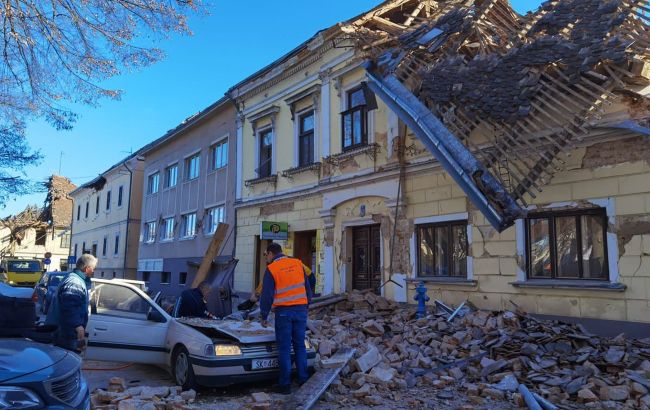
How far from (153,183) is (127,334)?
69.8 ft

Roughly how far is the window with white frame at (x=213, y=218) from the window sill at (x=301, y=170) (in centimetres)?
481

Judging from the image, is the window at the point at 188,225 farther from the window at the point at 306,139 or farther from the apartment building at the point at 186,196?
the window at the point at 306,139

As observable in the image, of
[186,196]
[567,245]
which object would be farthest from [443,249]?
[186,196]

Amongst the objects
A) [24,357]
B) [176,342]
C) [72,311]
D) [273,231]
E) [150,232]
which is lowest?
[176,342]

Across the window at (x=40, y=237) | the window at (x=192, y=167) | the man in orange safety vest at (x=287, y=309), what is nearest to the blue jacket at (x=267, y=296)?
the man in orange safety vest at (x=287, y=309)

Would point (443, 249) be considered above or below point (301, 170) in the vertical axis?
below

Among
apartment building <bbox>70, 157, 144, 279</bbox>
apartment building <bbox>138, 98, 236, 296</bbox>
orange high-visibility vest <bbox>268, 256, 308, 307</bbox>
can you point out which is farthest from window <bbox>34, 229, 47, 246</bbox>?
orange high-visibility vest <bbox>268, 256, 308, 307</bbox>

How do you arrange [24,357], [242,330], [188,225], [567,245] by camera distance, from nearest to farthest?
[24,357]
[242,330]
[567,245]
[188,225]

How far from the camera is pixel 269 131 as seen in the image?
16.9m

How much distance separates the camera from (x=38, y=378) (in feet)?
10.6

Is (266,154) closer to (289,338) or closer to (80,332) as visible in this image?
(289,338)

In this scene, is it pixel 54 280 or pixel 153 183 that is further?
pixel 153 183

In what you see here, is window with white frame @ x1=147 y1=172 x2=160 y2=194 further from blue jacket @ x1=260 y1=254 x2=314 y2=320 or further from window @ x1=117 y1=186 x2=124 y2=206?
blue jacket @ x1=260 y1=254 x2=314 y2=320

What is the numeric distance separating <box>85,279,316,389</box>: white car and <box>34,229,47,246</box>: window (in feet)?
180
